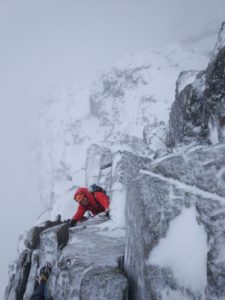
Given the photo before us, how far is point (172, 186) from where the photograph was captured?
370 centimetres

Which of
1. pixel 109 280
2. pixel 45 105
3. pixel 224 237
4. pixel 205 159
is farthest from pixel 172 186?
pixel 45 105

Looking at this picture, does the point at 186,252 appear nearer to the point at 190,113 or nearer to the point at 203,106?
the point at 203,106

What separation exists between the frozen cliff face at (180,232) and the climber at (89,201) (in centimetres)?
499

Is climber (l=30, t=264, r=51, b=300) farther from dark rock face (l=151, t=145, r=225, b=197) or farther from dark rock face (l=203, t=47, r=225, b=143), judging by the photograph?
dark rock face (l=203, t=47, r=225, b=143)

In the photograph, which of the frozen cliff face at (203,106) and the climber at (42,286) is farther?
the frozen cliff face at (203,106)

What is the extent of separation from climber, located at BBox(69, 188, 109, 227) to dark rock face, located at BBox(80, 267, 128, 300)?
4530 mm

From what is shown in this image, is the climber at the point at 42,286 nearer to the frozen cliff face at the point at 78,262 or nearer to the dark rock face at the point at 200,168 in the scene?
the frozen cliff face at the point at 78,262

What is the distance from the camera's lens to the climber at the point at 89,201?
902cm

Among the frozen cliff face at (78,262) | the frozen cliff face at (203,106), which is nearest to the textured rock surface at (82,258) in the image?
the frozen cliff face at (78,262)

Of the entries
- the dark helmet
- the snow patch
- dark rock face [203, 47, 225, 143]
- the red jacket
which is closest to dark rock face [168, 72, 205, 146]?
dark rock face [203, 47, 225, 143]

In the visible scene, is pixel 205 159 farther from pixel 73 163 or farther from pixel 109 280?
pixel 73 163

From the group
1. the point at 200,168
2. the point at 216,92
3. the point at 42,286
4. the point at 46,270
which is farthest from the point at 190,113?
the point at 42,286

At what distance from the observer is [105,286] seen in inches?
151

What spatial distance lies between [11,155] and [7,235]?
81.3 m
